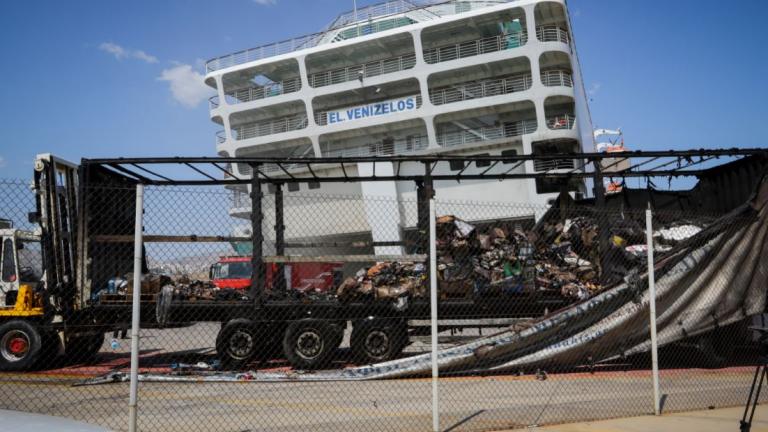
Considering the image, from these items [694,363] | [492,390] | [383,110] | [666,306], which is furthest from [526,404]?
[383,110]

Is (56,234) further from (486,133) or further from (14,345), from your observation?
(486,133)

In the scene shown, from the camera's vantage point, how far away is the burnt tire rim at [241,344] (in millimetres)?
8766

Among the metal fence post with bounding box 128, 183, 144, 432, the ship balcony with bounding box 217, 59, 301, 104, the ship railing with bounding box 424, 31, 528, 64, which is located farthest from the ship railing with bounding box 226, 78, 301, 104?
the metal fence post with bounding box 128, 183, 144, 432

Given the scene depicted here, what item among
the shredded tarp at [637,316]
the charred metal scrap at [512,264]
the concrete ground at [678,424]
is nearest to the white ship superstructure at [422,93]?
the charred metal scrap at [512,264]

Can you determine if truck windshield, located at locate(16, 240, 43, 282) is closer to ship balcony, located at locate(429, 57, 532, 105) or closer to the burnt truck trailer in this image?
the burnt truck trailer

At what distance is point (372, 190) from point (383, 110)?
489 cm

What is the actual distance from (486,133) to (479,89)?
Result: 2.36 m

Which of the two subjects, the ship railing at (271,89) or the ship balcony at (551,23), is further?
the ship railing at (271,89)

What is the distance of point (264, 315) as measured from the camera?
29.4 feet

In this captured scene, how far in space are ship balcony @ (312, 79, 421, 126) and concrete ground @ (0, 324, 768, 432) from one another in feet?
73.8

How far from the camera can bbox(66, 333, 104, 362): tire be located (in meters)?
9.80

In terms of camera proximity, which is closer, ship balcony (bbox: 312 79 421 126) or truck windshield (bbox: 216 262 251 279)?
truck windshield (bbox: 216 262 251 279)

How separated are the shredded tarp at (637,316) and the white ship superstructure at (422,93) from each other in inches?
635

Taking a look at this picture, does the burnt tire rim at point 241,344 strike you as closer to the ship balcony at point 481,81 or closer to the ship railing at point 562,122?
the ship balcony at point 481,81
